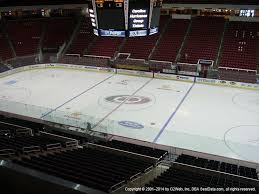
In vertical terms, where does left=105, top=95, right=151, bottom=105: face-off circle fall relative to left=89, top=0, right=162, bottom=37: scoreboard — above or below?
below

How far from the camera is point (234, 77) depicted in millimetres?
21219

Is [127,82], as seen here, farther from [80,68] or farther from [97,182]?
[97,182]

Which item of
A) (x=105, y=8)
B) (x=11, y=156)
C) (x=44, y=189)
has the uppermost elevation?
(x=105, y=8)

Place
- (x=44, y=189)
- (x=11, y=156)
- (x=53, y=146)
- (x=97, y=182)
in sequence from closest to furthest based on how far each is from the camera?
(x=44, y=189), (x=97, y=182), (x=11, y=156), (x=53, y=146)

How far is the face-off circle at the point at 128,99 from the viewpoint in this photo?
1748cm

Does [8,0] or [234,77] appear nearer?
Result: [234,77]

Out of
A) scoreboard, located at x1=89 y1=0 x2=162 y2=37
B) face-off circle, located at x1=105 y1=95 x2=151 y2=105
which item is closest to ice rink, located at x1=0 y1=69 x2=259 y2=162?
face-off circle, located at x1=105 y1=95 x2=151 y2=105

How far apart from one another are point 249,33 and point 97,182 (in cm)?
2314

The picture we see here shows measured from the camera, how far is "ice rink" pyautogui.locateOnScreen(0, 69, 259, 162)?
41.4ft

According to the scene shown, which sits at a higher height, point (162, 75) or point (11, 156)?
point (11, 156)

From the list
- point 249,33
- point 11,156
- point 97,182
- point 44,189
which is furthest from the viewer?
point 249,33

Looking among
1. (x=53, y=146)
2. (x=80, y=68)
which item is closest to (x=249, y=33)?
(x=80, y=68)

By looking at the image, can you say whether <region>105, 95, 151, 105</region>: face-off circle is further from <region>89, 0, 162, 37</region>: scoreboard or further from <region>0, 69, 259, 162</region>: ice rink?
<region>89, 0, 162, 37</region>: scoreboard

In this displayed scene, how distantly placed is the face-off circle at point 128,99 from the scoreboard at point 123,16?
5.76 m
